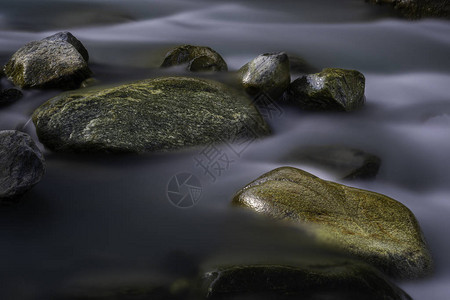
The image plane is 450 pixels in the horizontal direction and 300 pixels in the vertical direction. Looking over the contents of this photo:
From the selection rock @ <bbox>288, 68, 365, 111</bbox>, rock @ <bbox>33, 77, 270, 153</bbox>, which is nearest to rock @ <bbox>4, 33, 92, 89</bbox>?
rock @ <bbox>33, 77, 270, 153</bbox>

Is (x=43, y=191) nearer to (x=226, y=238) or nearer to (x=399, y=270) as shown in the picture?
(x=226, y=238)

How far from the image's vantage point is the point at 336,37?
7.20 m

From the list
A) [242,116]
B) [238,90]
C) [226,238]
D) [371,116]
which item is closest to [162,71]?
[238,90]

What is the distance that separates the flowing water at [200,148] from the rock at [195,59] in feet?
0.73

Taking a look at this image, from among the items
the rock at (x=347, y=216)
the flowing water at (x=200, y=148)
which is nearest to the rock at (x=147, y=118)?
the flowing water at (x=200, y=148)

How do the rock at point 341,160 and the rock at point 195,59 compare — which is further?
the rock at point 195,59

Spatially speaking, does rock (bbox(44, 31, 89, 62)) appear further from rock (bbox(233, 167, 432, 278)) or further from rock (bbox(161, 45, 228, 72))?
rock (bbox(233, 167, 432, 278))

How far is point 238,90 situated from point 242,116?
704mm

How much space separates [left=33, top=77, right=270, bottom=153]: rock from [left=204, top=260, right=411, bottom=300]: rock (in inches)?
57.1

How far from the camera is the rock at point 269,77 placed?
481 cm

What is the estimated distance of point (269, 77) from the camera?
4.80 m

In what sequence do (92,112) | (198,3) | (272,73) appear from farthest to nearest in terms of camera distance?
1. (198,3)
2. (272,73)
3. (92,112)

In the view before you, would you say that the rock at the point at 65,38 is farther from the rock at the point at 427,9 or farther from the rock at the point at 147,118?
the rock at the point at 427,9

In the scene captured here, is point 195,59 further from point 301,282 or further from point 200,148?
point 301,282
